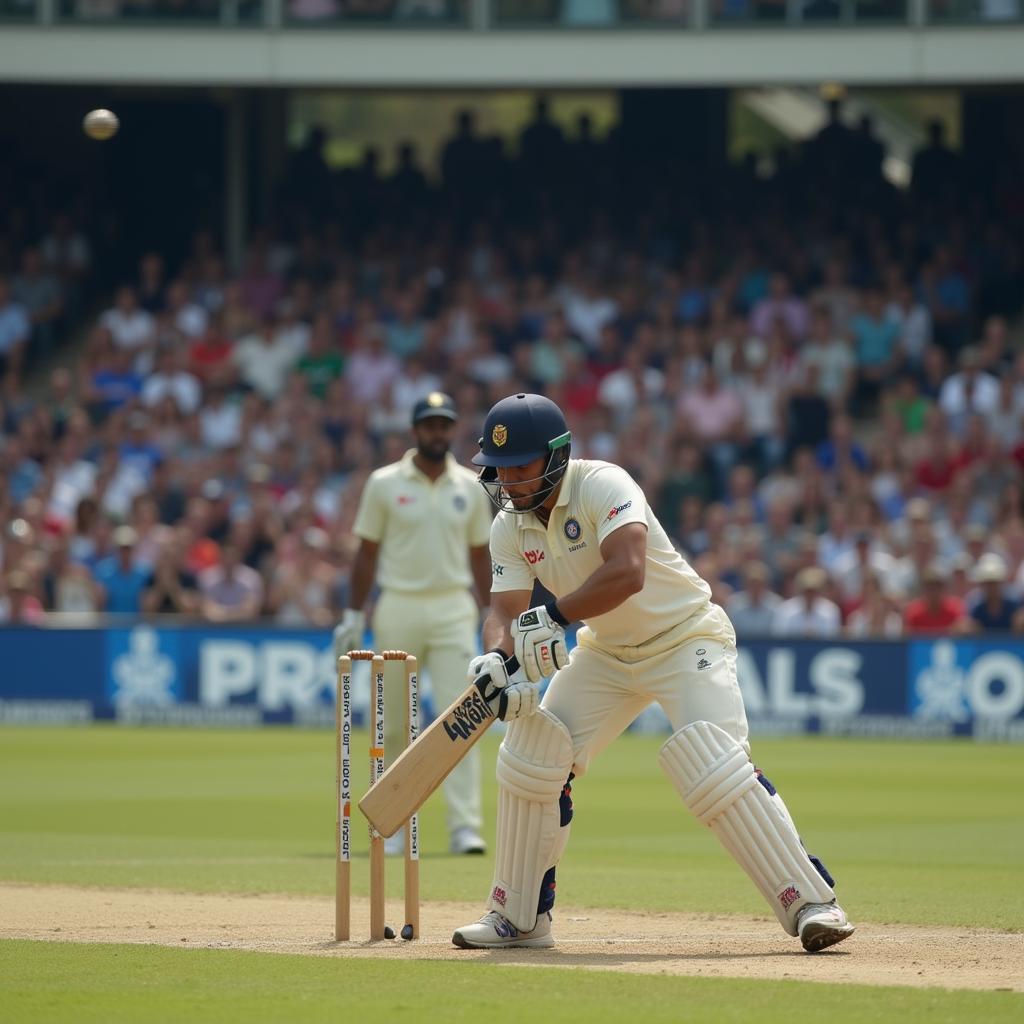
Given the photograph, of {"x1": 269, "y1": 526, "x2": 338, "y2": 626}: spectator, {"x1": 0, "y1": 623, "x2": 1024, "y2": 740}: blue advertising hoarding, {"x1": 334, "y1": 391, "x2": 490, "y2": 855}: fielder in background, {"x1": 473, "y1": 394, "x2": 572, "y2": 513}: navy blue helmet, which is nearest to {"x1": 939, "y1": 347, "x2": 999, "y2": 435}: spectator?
{"x1": 0, "y1": 623, "x2": 1024, "y2": 740}: blue advertising hoarding

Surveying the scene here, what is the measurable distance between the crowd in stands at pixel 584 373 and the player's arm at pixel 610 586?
11.1 meters

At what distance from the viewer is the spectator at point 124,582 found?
19719 mm

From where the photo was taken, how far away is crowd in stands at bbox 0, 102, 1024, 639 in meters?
19.4

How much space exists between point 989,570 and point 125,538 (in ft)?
27.4

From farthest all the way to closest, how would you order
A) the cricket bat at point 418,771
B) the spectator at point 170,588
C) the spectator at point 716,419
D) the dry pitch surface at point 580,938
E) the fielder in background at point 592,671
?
the spectator at point 716,419, the spectator at point 170,588, the cricket bat at point 418,771, the fielder in background at point 592,671, the dry pitch surface at point 580,938

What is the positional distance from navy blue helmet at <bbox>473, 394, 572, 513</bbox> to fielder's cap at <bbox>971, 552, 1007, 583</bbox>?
36.3 ft

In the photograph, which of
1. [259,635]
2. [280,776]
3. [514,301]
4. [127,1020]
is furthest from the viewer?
[514,301]

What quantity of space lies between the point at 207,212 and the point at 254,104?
65.1 inches

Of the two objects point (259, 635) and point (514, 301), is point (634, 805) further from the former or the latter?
point (514, 301)

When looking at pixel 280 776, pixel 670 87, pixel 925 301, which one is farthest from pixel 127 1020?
pixel 670 87

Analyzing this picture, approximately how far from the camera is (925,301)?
22781 mm

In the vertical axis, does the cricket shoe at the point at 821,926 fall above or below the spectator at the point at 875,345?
below

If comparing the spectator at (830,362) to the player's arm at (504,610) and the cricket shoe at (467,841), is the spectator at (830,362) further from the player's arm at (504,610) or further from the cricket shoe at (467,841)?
the player's arm at (504,610)

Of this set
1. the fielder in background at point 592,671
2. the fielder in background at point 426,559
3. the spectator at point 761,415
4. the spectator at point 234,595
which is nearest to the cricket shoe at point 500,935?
the fielder in background at point 592,671
